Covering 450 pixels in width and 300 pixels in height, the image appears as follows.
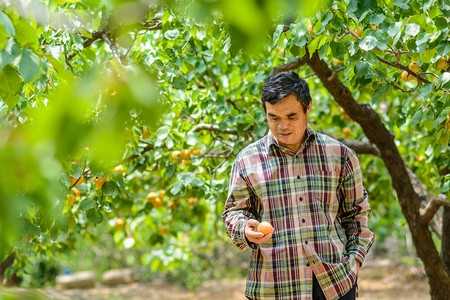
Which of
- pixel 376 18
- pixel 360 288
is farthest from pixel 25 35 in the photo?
pixel 360 288

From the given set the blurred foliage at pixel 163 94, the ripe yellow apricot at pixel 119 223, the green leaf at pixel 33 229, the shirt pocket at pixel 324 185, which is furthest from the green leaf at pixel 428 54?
the ripe yellow apricot at pixel 119 223

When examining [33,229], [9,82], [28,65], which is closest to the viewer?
[28,65]

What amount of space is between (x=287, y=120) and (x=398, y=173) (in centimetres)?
129

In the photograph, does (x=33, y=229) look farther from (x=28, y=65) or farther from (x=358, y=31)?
(x=358, y=31)

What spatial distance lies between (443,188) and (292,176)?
86 centimetres

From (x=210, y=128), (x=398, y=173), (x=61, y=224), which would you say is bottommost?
(x=61, y=224)

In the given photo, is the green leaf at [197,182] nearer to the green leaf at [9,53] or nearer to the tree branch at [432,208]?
the tree branch at [432,208]

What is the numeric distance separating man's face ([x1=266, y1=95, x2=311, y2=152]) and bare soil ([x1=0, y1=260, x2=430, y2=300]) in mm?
5004

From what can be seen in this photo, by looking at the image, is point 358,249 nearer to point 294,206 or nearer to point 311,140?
point 294,206

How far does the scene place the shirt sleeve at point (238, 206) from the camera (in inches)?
76.2

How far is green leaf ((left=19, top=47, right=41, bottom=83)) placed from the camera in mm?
1106

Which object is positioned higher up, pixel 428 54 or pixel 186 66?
pixel 186 66

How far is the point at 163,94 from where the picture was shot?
236 cm

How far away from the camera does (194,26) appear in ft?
7.67
